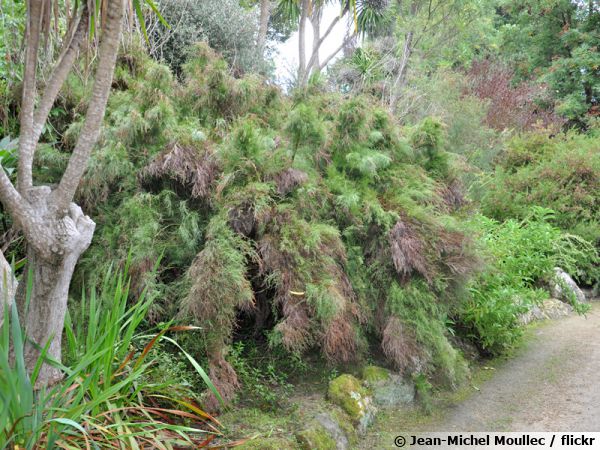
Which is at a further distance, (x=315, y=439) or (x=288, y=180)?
(x=288, y=180)

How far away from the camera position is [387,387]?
3.83 m

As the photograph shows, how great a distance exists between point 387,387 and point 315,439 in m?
0.94

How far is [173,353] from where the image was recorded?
3566 millimetres

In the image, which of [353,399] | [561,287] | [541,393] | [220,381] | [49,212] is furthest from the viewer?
[561,287]

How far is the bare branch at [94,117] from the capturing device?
8.34 feet

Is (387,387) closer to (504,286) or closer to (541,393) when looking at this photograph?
(541,393)

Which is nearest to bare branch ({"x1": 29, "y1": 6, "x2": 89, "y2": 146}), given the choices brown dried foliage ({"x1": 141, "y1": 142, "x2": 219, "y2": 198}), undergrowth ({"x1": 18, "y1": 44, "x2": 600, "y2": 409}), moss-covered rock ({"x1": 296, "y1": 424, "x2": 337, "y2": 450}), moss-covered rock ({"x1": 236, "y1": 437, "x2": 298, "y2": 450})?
undergrowth ({"x1": 18, "y1": 44, "x2": 600, "y2": 409})

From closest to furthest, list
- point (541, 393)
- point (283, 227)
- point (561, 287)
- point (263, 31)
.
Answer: point (283, 227) → point (541, 393) → point (561, 287) → point (263, 31)

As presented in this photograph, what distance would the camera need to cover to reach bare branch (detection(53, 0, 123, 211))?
254cm

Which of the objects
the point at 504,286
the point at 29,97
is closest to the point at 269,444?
the point at 29,97

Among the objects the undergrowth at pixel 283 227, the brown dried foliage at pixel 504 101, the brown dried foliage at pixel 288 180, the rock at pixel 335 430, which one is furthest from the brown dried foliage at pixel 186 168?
the brown dried foliage at pixel 504 101

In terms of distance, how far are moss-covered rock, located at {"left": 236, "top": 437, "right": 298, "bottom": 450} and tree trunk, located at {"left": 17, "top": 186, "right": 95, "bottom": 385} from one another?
3.40ft

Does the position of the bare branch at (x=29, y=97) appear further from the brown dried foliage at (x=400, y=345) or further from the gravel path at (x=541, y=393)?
the gravel path at (x=541, y=393)

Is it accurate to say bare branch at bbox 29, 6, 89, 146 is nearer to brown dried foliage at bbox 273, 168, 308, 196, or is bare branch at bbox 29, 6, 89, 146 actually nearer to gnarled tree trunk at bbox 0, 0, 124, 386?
gnarled tree trunk at bbox 0, 0, 124, 386
